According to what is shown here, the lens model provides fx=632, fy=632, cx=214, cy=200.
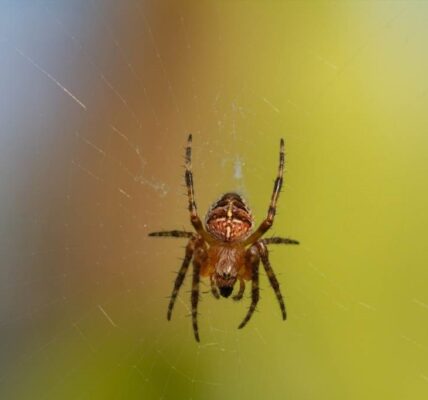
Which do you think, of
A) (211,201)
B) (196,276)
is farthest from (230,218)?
(211,201)

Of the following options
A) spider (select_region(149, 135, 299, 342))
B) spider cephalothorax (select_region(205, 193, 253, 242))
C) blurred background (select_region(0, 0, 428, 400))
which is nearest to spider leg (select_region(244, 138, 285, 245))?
spider (select_region(149, 135, 299, 342))

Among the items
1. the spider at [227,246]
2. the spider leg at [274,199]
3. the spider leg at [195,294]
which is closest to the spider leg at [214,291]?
the spider at [227,246]

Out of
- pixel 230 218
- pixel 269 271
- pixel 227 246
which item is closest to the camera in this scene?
pixel 230 218

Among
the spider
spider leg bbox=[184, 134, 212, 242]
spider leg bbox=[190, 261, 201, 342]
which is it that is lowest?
spider leg bbox=[190, 261, 201, 342]

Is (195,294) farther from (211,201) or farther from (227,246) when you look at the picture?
(211,201)

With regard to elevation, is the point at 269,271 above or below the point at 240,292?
above

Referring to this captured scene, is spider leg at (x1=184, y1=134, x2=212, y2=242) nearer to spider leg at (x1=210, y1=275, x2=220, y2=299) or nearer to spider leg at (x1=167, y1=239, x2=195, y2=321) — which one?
spider leg at (x1=167, y1=239, x2=195, y2=321)

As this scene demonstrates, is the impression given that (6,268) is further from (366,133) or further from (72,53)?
(366,133)
